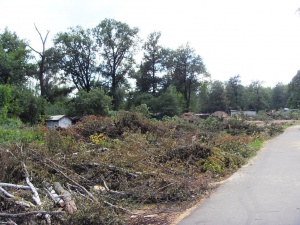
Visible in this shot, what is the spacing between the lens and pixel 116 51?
191 feet

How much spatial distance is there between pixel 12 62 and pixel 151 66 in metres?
32.1

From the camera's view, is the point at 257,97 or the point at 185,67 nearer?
the point at 185,67

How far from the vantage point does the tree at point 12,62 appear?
3775cm

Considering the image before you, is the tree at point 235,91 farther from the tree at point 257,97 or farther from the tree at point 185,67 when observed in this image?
the tree at point 185,67

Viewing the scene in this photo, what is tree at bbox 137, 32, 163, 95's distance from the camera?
63.6m

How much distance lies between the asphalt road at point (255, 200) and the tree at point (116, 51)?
1919 inches

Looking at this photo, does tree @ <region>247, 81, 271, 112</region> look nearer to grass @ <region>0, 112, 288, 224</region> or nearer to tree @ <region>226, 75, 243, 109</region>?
tree @ <region>226, 75, 243, 109</region>

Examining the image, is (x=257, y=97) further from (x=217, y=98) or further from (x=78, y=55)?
(x=78, y=55)

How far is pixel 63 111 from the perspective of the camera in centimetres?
4825

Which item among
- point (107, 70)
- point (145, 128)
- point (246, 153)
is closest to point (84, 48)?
point (107, 70)

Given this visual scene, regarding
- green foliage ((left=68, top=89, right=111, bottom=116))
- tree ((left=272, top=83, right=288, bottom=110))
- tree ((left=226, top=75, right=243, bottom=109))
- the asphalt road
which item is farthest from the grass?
tree ((left=272, top=83, right=288, bottom=110))

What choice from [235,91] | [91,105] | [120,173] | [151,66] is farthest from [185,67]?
[120,173]

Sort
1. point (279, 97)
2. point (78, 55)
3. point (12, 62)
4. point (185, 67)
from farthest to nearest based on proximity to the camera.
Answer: point (279, 97), point (185, 67), point (78, 55), point (12, 62)

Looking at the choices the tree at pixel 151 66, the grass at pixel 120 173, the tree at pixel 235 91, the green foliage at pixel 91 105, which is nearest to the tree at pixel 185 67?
the tree at pixel 151 66
